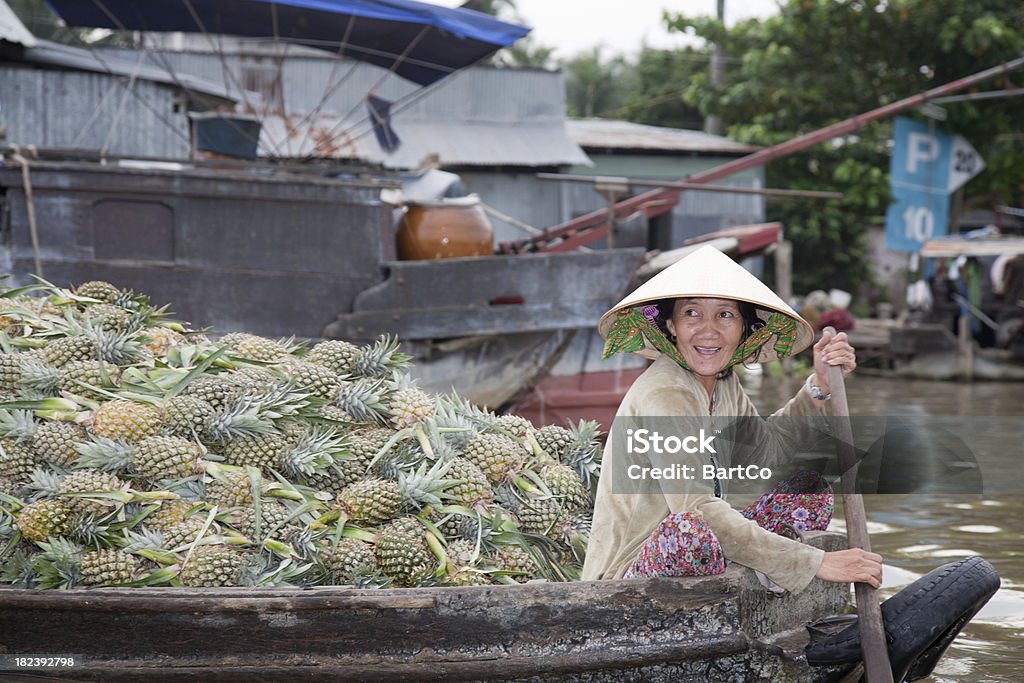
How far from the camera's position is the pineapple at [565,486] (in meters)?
3.93

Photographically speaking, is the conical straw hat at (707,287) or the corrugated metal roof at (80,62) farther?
the corrugated metal roof at (80,62)

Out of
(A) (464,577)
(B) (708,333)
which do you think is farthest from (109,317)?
(B) (708,333)

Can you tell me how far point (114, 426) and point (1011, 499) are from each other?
223 inches

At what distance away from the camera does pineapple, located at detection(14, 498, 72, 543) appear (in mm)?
3301

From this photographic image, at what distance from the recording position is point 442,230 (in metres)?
7.89

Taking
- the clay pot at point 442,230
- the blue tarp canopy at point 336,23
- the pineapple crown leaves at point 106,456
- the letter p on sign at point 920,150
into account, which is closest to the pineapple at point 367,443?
the pineapple crown leaves at point 106,456

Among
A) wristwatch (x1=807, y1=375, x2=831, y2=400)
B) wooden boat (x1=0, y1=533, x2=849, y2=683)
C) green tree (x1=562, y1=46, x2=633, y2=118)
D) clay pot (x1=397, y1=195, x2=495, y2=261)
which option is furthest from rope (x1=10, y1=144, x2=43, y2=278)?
green tree (x1=562, y1=46, x2=633, y2=118)

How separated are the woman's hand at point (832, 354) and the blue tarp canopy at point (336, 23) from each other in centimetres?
528

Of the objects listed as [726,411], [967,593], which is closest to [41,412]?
[726,411]

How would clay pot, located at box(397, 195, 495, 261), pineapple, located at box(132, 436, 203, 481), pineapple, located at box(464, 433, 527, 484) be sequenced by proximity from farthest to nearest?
clay pot, located at box(397, 195, 495, 261) → pineapple, located at box(464, 433, 527, 484) → pineapple, located at box(132, 436, 203, 481)

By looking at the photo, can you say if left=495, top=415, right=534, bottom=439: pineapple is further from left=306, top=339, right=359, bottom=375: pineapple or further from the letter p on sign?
the letter p on sign

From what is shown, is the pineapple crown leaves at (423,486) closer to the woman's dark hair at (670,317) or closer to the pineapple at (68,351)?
the woman's dark hair at (670,317)

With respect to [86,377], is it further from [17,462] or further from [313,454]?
[313,454]

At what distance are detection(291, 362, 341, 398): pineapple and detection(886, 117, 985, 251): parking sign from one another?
1274 cm
